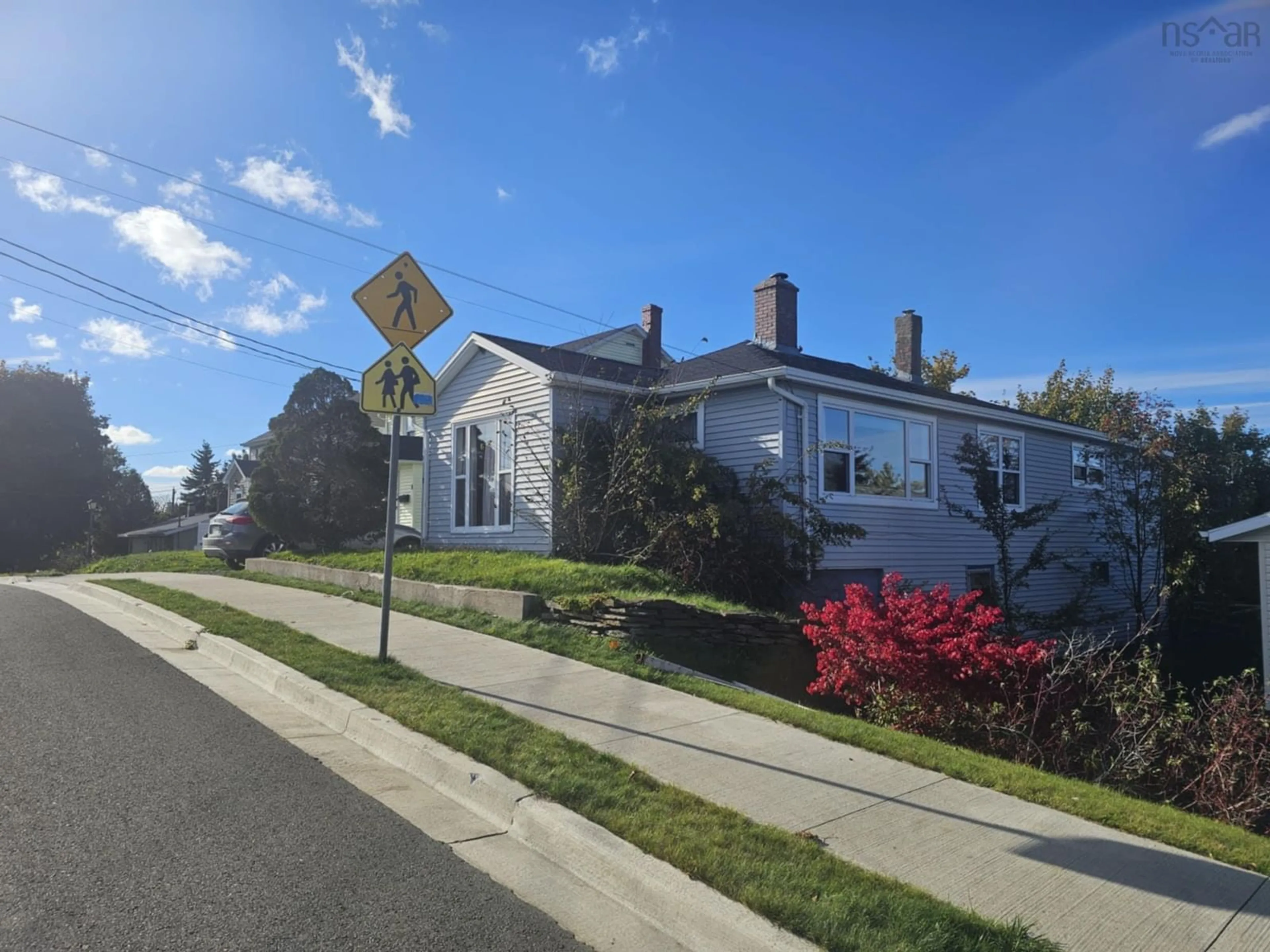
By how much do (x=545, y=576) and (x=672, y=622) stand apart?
2.10 m

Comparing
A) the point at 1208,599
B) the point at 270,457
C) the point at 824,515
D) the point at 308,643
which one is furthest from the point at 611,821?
the point at 1208,599

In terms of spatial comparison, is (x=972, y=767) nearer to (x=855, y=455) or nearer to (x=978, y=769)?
(x=978, y=769)

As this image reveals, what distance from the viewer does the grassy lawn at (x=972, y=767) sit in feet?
15.5

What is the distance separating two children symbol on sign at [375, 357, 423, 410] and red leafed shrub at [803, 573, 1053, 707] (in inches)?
172

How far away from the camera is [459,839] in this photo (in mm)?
4344

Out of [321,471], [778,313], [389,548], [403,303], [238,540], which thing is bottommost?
[238,540]

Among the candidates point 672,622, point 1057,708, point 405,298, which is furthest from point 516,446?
point 1057,708

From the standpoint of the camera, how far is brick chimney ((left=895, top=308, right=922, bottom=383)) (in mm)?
20719

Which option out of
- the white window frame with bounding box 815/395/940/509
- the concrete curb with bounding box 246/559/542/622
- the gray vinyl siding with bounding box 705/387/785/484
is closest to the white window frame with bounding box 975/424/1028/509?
the white window frame with bounding box 815/395/940/509

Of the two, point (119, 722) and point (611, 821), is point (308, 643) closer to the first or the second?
point (119, 722)

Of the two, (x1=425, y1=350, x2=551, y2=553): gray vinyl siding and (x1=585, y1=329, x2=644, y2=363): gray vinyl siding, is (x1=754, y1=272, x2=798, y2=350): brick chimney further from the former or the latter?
(x1=585, y1=329, x2=644, y2=363): gray vinyl siding

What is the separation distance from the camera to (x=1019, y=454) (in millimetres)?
18094

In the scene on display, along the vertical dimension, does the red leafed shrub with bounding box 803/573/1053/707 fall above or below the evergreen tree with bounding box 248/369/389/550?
below

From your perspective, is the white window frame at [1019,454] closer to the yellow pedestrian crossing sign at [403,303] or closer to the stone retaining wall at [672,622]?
the stone retaining wall at [672,622]
